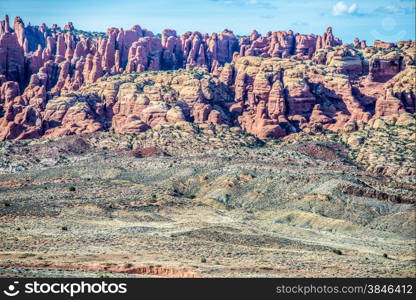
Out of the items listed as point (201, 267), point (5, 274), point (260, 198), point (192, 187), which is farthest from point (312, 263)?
point (192, 187)

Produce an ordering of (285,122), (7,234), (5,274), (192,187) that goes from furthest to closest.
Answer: (285,122)
(192,187)
(7,234)
(5,274)

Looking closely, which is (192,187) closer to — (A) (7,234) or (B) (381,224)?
(B) (381,224)

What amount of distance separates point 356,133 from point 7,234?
369ft

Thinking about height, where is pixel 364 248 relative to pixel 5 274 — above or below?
below

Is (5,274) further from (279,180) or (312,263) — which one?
(279,180)

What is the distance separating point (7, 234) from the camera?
309 feet

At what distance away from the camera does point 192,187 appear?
14875 centimetres

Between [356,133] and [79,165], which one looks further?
[356,133]

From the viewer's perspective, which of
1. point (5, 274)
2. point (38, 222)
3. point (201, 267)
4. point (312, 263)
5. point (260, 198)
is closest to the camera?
point (5, 274)

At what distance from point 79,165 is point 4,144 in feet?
91.8

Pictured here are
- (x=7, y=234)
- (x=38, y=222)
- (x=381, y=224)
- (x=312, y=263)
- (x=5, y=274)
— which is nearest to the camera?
(x=5, y=274)

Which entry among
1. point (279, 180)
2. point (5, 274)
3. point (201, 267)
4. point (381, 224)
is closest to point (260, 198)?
point (279, 180)

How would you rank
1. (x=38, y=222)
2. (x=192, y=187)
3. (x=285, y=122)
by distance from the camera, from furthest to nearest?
(x=285, y=122) → (x=192, y=187) → (x=38, y=222)

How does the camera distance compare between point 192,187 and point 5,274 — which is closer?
point 5,274
